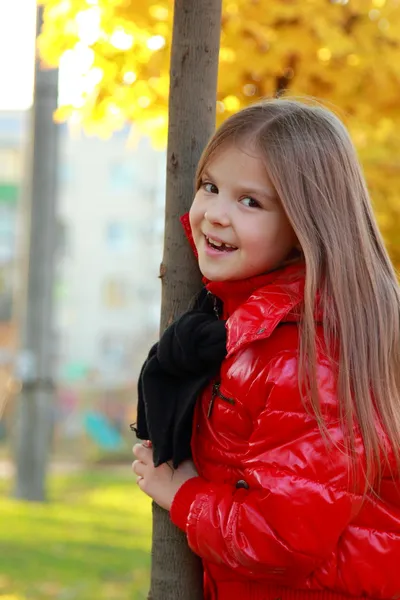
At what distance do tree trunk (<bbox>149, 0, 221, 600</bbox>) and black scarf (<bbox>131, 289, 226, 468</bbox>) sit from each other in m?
0.17

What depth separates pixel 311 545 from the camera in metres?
1.61

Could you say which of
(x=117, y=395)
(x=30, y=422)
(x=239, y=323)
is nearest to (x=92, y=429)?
(x=117, y=395)

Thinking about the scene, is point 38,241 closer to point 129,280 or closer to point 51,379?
point 51,379

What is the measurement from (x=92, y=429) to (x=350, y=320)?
18.7 m

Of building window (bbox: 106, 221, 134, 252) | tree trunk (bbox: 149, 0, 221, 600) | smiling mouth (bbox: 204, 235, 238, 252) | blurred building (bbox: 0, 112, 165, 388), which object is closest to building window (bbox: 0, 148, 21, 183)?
blurred building (bbox: 0, 112, 165, 388)

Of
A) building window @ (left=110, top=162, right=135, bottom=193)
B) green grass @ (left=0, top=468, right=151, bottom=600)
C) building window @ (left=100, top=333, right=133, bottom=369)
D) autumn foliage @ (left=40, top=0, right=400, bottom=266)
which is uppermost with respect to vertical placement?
building window @ (left=110, top=162, right=135, bottom=193)

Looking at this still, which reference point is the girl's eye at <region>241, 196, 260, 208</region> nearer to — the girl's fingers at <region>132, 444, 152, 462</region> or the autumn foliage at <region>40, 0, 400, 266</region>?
the girl's fingers at <region>132, 444, 152, 462</region>

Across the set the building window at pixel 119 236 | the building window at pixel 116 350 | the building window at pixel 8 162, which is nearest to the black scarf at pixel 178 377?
the building window at pixel 116 350

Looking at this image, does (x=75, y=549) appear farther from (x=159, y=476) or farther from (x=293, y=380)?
(x=293, y=380)

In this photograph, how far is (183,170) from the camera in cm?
210

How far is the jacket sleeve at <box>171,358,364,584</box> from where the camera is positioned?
160 centimetres

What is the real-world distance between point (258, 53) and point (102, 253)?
35.8 m

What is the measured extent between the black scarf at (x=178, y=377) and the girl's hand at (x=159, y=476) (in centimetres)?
3

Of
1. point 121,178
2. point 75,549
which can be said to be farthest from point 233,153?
point 121,178
